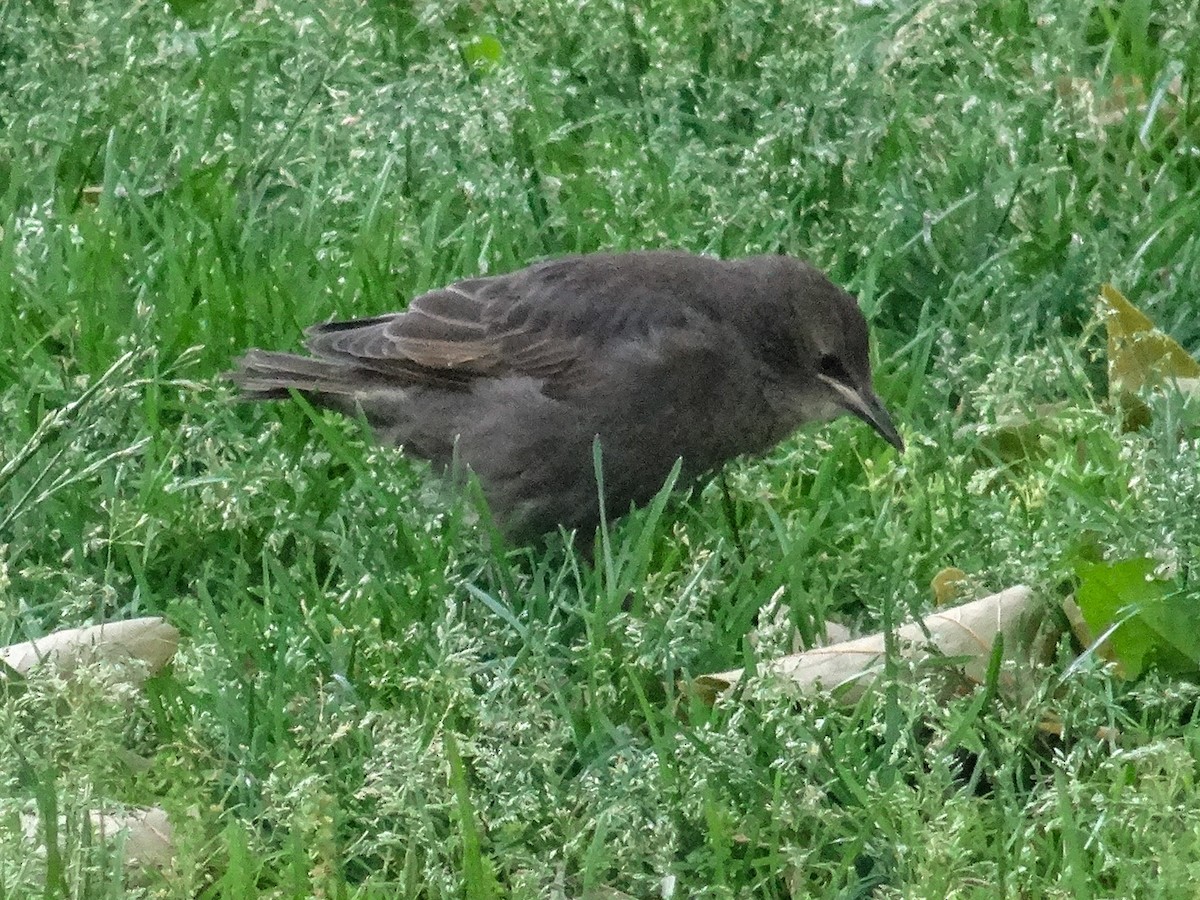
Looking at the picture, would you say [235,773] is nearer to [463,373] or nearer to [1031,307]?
[463,373]

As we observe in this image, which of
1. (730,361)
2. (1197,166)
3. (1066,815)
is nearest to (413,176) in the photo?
(730,361)

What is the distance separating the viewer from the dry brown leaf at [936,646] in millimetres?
4012

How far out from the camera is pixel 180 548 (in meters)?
4.92

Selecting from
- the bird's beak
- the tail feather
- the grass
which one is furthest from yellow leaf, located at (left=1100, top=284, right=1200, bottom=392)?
the tail feather

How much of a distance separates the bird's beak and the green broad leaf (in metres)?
0.94

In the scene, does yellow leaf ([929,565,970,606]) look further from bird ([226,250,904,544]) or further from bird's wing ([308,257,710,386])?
bird's wing ([308,257,710,386])

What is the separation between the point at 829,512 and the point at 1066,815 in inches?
65.5

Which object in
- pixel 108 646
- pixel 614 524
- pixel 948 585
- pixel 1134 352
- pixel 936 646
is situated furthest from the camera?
pixel 1134 352

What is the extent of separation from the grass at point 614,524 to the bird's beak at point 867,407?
0.13m

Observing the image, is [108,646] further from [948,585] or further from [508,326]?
[948,585]

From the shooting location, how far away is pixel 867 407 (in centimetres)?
506

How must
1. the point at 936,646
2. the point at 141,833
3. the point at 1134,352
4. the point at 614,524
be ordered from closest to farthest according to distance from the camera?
1. the point at 141,833
2. the point at 936,646
3. the point at 614,524
4. the point at 1134,352

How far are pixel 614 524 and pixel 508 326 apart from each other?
1.91ft

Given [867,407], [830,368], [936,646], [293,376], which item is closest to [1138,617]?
[936,646]
